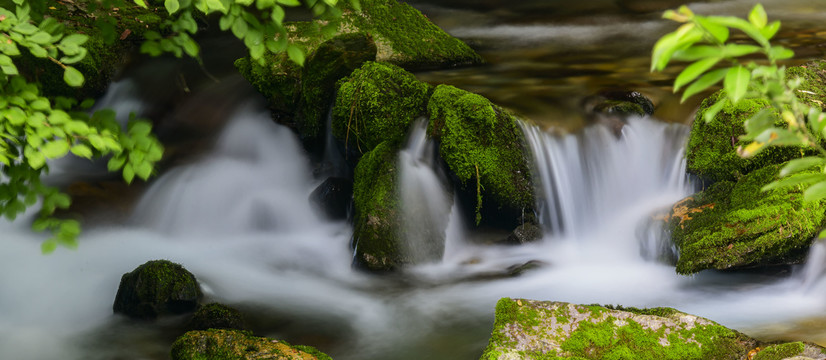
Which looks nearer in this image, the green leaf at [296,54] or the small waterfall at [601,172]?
A: the green leaf at [296,54]

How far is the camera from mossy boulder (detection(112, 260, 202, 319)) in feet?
18.0

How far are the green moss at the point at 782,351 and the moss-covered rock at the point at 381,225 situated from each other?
11.1 feet

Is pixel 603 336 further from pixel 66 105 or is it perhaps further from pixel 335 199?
pixel 335 199

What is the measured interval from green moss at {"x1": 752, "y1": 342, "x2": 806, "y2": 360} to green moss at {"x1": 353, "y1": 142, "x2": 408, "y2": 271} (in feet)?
11.1

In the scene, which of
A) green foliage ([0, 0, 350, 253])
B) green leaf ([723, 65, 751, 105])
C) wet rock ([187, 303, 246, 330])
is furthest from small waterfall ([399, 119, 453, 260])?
green leaf ([723, 65, 751, 105])

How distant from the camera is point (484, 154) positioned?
6.29 meters

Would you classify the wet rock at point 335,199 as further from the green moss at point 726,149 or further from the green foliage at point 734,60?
the green foliage at point 734,60

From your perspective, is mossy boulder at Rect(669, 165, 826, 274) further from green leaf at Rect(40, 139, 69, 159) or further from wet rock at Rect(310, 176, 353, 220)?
green leaf at Rect(40, 139, 69, 159)

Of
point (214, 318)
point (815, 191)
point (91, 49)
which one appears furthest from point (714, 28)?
point (91, 49)

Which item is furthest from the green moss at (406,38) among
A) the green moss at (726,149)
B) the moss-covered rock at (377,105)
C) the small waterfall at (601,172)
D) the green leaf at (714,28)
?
the green leaf at (714,28)

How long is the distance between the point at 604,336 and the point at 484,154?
9.78 ft

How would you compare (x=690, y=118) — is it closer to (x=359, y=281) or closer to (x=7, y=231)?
(x=359, y=281)

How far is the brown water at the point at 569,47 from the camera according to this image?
7336mm

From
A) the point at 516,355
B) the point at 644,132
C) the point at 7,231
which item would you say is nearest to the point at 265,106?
the point at 7,231
